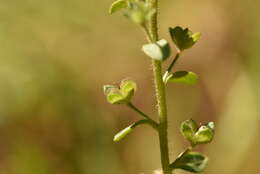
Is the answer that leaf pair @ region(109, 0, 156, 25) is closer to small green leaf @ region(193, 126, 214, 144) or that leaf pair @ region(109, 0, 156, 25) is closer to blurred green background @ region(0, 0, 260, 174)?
small green leaf @ region(193, 126, 214, 144)

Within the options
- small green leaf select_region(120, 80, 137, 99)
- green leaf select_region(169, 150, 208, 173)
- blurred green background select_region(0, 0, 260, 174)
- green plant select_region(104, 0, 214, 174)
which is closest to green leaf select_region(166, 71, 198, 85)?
green plant select_region(104, 0, 214, 174)

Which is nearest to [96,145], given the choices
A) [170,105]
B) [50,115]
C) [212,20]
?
[50,115]

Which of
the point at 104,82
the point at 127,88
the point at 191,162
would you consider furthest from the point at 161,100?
the point at 104,82

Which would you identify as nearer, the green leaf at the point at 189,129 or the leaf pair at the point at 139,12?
the leaf pair at the point at 139,12

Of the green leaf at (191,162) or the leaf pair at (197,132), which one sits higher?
the leaf pair at (197,132)

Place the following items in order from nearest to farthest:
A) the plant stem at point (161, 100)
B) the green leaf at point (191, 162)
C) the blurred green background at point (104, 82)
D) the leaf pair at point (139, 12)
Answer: the leaf pair at point (139, 12) → the plant stem at point (161, 100) → the green leaf at point (191, 162) → the blurred green background at point (104, 82)

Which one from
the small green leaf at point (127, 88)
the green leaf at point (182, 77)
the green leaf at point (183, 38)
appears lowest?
the green leaf at point (182, 77)

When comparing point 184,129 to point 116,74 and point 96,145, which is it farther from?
point 116,74

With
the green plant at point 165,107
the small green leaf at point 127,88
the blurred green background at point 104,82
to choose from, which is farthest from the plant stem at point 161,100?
the blurred green background at point 104,82

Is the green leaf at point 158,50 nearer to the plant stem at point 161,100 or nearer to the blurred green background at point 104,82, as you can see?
the plant stem at point 161,100

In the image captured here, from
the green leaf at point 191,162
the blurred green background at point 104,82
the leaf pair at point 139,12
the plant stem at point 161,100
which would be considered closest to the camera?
the leaf pair at point 139,12
